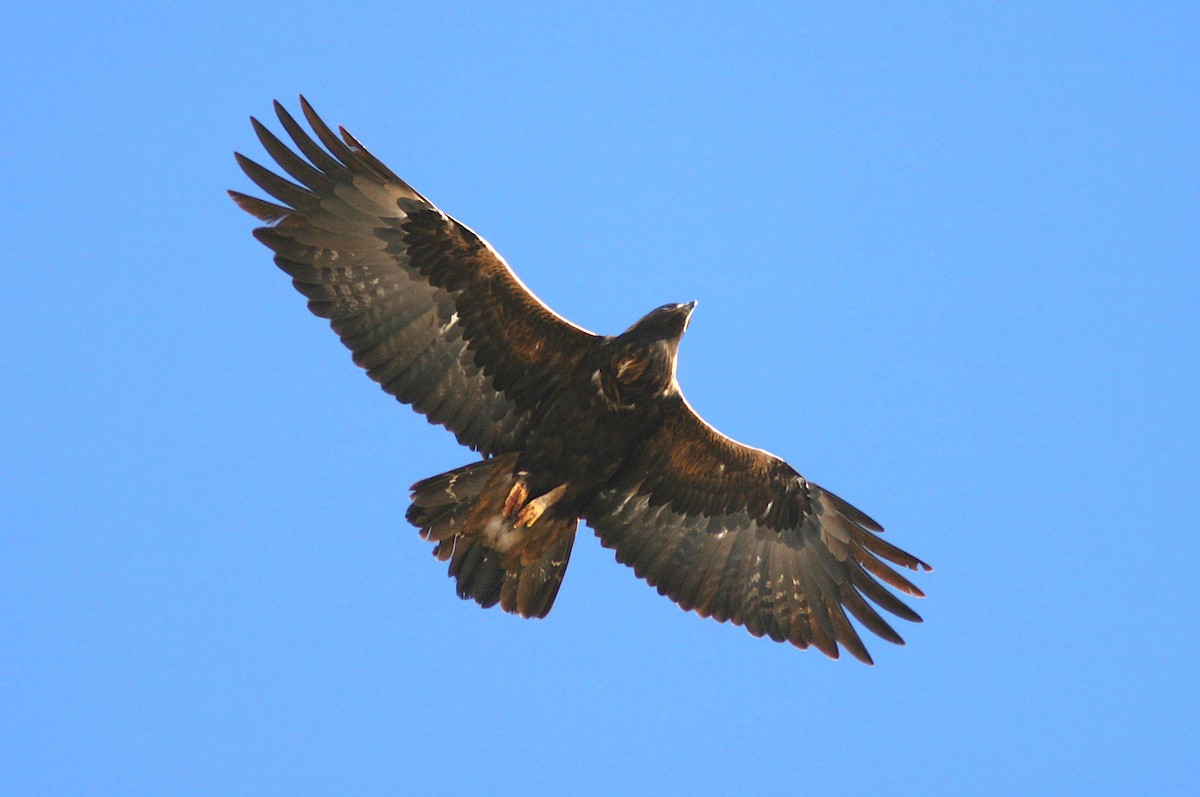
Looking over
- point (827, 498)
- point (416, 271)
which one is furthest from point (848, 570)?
point (416, 271)

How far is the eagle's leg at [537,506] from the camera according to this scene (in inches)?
470

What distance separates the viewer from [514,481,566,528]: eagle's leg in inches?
470

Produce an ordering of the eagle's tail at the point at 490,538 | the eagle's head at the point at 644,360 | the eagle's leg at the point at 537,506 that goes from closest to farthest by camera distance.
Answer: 1. the eagle's head at the point at 644,360
2. the eagle's tail at the point at 490,538
3. the eagle's leg at the point at 537,506

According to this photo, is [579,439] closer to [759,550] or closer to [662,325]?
[662,325]

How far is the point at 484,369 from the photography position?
1211 cm

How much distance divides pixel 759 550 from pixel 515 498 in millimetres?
2480

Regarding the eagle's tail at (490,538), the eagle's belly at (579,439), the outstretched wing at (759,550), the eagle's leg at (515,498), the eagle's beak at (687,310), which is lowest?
the eagle's tail at (490,538)

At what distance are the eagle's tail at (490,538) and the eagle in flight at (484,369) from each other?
1cm

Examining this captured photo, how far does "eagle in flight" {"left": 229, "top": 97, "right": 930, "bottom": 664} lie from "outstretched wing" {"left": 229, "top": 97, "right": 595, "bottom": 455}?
0.04ft

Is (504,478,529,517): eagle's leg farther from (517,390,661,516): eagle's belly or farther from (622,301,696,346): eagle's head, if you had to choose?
(622,301,696,346): eagle's head

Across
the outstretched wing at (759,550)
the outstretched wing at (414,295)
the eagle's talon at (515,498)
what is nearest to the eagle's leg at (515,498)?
the eagle's talon at (515,498)

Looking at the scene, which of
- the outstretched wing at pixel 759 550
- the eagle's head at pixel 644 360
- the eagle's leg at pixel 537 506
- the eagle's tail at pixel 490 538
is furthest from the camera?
the outstretched wing at pixel 759 550

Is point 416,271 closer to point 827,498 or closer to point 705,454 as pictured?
point 705,454

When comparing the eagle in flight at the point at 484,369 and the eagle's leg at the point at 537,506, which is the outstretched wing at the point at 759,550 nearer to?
the eagle in flight at the point at 484,369
